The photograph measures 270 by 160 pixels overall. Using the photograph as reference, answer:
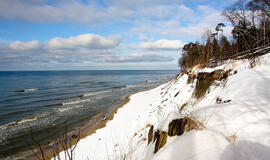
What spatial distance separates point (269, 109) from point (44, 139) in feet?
41.9

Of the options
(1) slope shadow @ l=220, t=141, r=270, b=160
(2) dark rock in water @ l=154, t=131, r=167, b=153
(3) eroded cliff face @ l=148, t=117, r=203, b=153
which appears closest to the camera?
(1) slope shadow @ l=220, t=141, r=270, b=160

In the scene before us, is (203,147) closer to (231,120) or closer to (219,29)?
(231,120)

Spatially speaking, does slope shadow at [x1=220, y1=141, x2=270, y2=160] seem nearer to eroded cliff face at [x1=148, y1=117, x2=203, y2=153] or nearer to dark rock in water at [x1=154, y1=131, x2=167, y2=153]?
eroded cliff face at [x1=148, y1=117, x2=203, y2=153]

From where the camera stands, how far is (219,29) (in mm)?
28344

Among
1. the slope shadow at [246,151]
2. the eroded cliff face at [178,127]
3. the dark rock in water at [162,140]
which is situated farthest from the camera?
the dark rock in water at [162,140]

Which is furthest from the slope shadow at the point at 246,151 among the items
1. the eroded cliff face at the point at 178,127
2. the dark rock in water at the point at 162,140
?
the dark rock in water at the point at 162,140

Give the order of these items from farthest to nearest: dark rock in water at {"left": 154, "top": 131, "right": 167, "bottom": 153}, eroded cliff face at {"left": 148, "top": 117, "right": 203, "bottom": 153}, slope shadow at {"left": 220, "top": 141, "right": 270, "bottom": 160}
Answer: dark rock in water at {"left": 154, "top": 131, "right": 167, "bottom": 153}
eroded cliff face at {"left": 148, "top": 117, "right": 203, "bottom": 153}
slope shadow at {"left": 220, "top": 141, "right": 270, "bottom": 160}

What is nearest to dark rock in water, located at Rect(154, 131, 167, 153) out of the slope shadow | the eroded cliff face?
the eroded cliff face

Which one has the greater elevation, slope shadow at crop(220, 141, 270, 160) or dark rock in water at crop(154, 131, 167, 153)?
slope shadow at crop(220, 141, 270, 160)

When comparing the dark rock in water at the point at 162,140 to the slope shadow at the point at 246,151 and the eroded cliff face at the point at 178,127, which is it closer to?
the eroded cliff face at the point at 178,127

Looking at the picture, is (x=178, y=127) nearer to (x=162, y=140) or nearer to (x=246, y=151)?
(x=162, y=140)

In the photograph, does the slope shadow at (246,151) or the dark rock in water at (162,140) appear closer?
the slope shadow at (246,151)

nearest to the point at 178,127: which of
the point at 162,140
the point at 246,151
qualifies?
the point at 162,140

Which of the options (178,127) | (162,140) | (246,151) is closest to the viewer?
(246,151)
